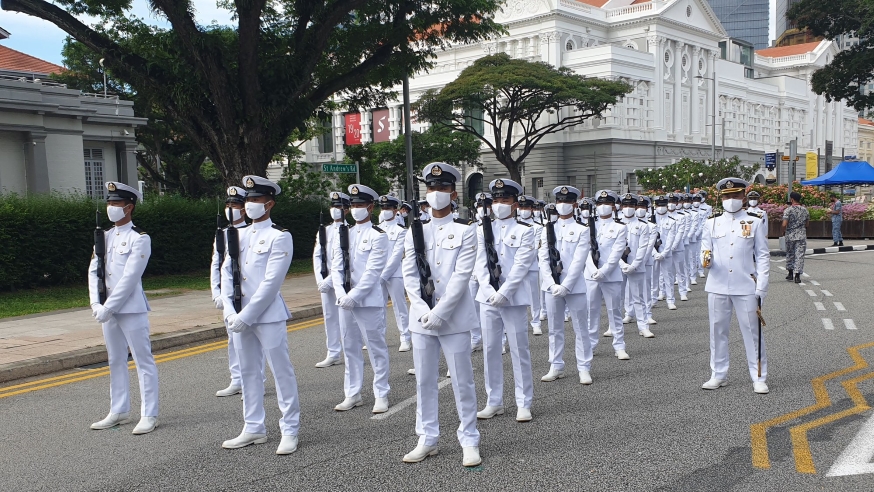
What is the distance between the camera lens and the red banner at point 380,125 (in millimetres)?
24016

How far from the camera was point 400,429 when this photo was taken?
681 centimetres

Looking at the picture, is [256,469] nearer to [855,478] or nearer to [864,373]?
[855,478]

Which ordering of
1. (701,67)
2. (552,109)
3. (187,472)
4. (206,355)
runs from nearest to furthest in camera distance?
(187,472) → (206,355) → (552,109) → (701,67)

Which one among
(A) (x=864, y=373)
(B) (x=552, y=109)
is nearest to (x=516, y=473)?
(A) (x=864, y=373)

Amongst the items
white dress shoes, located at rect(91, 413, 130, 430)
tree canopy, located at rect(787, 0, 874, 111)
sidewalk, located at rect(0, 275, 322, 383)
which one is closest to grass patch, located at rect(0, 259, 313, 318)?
sidewalk, located at rect(0, 275, 322, 383)

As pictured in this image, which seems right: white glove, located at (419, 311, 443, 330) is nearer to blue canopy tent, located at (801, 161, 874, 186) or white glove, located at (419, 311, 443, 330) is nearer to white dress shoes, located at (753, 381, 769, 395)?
white dress shoes, located at (753, 381, 769, 395)

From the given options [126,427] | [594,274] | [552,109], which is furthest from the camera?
[552,109]

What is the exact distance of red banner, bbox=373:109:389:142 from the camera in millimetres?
24016

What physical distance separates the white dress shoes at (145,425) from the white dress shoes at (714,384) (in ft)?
17.4

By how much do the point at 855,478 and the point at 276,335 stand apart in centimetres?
438

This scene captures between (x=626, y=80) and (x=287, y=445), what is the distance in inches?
2495

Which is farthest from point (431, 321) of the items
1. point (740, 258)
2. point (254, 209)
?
point (740, 258)

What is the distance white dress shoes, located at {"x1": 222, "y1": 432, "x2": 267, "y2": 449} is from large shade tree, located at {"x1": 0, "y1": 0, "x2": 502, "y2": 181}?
13648 millimetres

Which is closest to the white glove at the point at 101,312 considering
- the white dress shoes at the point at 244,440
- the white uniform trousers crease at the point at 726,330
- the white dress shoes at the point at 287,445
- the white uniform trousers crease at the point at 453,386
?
the white dress shoes at the point at 244,440
